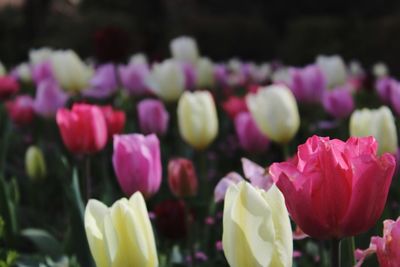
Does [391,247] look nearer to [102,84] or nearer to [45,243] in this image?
[45,243]

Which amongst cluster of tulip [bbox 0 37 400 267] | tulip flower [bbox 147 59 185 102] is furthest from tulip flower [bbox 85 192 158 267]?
tulip flower [bbox 147 59 185 102]

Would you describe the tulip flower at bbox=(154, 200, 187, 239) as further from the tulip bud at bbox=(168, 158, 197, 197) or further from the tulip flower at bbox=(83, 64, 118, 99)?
the tulip flower at bbox=(83, 64, 118, 99)

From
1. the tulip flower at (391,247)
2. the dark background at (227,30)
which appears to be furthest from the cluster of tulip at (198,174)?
the dark background at (227,30)

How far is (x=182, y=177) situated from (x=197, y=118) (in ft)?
1.32

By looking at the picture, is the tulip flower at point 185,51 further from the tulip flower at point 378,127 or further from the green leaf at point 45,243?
the tulip flower at point 378,127


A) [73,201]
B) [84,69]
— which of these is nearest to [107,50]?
[84,69]

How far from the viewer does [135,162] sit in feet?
5.98

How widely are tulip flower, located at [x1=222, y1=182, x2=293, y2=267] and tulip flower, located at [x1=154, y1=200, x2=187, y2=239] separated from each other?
0.95 metres

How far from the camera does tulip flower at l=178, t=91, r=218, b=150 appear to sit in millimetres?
2459

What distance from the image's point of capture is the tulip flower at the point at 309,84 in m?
3.50

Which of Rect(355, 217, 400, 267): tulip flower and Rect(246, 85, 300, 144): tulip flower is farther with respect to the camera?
Rect(246, 85, 300, 144): tulip flower

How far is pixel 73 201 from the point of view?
1985mm

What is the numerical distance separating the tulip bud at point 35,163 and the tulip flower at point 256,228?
1867 mm

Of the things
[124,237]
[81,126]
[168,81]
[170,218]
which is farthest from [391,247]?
[168,81]
